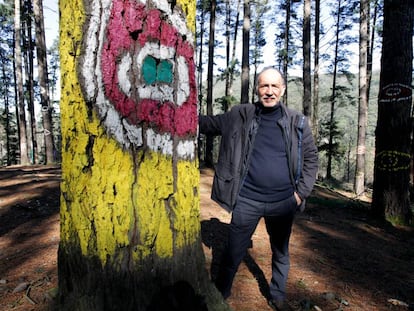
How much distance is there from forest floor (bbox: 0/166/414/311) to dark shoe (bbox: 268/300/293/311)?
0.24ft

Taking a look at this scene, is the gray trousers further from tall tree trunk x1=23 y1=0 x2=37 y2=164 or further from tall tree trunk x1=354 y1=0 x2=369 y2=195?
tall tree trunk x1=23 y1=0 x2=37 y2=164

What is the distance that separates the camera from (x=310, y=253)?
4.15m

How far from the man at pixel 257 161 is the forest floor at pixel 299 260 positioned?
0.79 metres

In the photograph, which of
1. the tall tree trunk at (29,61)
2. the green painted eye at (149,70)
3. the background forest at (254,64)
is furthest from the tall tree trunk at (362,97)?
the tall tree trunk at (29,61)

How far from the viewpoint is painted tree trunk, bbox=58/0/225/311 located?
1485 millimetres

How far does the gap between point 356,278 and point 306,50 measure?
11.4 m

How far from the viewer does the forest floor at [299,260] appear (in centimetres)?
282

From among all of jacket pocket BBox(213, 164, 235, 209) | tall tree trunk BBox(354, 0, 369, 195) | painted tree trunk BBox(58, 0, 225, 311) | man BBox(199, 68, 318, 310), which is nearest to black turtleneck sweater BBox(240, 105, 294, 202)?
man BBox(199, 68, 318, 310)

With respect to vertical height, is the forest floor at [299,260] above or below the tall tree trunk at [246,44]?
below

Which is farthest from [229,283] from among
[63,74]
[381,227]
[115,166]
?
[381,227]

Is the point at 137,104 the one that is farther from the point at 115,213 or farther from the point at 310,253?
the point at 310,253

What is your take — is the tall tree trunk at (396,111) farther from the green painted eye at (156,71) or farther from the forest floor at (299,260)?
the green painted eye at (156,71)

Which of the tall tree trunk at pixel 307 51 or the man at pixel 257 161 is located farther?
the tall tree trunk at pixel 307 51

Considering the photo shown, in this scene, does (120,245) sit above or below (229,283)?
above
